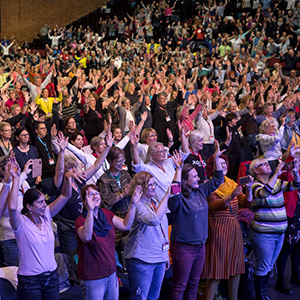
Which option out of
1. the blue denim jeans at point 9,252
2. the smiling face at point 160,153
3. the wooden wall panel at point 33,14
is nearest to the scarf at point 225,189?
the smiling face at point 160,153

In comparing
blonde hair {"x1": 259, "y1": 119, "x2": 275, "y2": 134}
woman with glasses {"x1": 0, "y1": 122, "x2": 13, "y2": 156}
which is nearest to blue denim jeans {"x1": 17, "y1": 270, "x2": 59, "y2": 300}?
woman with glasses {"x1": 0, "y1": 122, "x2": 13, "y2": 156}

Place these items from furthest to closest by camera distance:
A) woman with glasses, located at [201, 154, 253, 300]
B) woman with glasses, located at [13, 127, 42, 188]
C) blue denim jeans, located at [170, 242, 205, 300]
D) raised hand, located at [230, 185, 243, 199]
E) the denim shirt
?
the denim shirt
woman with glasses, located at [13, 127, 42, 188]
woman with glasses, located at [201, 154, 253, 300]
raised hand, located at [230, 185, 243, 199]
blue denim jeans, located at [170, 242, 205, 300]

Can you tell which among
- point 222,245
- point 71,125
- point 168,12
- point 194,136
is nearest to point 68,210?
point 222,245

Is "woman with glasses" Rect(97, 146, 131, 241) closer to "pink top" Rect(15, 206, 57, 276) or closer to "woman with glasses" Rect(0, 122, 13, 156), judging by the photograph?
"pink top" Rect(15, 206, 57, 276)

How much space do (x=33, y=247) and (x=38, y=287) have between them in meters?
0.25

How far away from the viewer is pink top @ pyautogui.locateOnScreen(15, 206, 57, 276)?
3.13 m

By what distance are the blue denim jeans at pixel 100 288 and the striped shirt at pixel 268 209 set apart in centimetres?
154

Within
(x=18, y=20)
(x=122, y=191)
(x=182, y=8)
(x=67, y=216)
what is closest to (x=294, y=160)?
(x=122, y=191)

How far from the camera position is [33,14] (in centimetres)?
2295

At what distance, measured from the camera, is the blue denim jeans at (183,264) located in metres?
3.79

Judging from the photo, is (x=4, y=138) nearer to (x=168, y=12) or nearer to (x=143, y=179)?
(x=143, y=179)

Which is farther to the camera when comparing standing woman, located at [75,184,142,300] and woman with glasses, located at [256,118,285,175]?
woman with glasses, located at [256,118,285,175]

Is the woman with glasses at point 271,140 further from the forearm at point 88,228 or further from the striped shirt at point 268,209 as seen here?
the forearm at point 88,228

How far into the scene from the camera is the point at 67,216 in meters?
4.25
